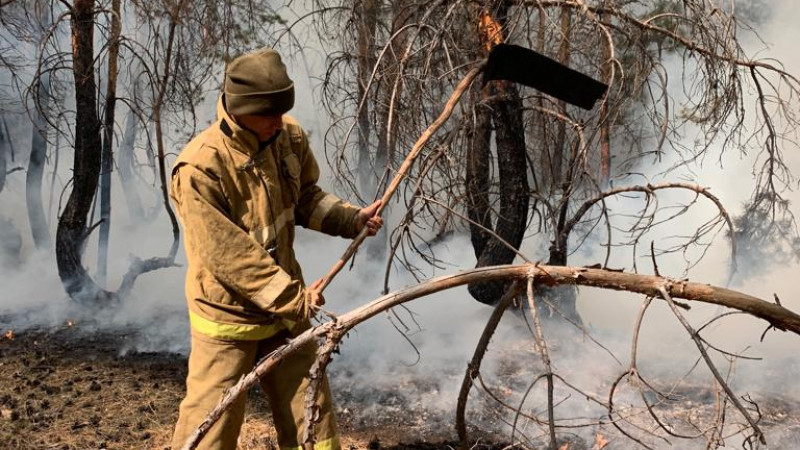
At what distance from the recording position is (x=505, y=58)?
3.37m

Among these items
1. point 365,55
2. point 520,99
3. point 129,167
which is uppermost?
point 129,167

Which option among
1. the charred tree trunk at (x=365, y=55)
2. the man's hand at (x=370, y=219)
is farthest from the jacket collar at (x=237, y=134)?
the charred tree trunk at (x=365, y=55)

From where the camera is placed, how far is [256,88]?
2.85 metres

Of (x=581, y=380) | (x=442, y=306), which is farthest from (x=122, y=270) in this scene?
(x=581, y=380)

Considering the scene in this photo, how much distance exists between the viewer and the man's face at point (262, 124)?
293cm

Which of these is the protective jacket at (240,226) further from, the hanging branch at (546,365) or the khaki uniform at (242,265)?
the hanging branch at (546,365)

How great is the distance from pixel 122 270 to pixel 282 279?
729 centimetres

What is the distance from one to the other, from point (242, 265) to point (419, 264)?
21.1 ft

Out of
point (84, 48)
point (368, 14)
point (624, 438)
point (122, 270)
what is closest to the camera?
point (624, 438)

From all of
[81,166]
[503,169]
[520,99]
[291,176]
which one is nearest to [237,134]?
[291,176]

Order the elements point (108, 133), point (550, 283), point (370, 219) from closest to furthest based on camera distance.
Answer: point (550, 283) < point (370, 219) < point (108, 133)

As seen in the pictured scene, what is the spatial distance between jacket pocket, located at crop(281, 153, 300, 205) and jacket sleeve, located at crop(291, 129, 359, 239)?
11 centimetres

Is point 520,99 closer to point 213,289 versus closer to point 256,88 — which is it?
point 256,88

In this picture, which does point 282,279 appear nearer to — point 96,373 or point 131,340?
point 96,373
